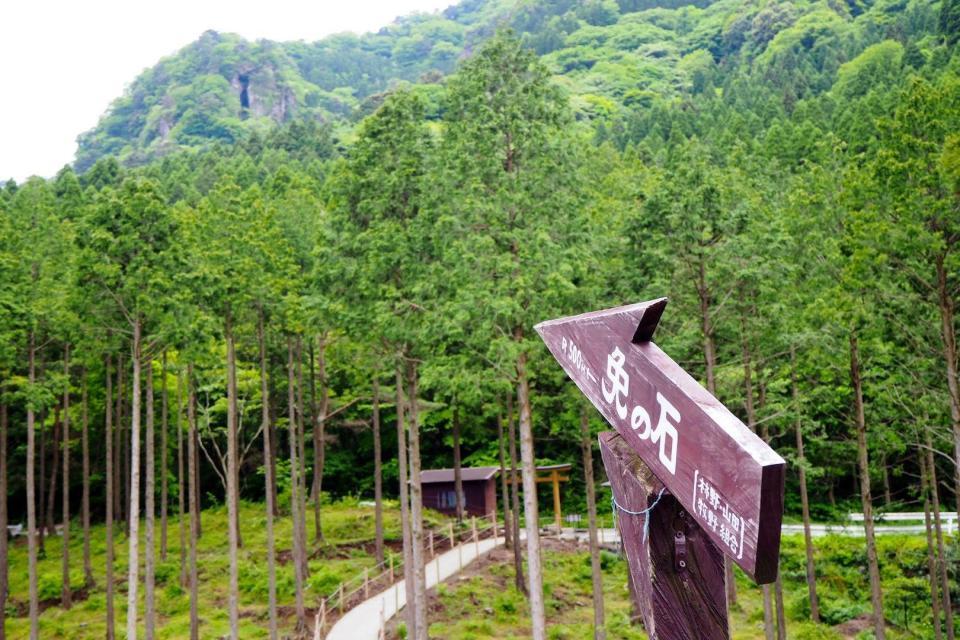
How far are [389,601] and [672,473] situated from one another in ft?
65.7

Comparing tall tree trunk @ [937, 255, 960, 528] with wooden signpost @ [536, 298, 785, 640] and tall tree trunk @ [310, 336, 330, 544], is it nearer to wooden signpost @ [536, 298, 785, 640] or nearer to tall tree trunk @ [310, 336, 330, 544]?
wooden signpost @ [536, 298, 785, 640]

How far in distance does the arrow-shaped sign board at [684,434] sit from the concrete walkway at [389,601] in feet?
51.0

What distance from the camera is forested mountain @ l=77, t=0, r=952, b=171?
92.9 metres

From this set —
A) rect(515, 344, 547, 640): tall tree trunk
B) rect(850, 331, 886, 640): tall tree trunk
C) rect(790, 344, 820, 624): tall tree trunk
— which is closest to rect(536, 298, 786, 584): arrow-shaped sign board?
→ rect(515, 344, 547, 640): tall tree trunk

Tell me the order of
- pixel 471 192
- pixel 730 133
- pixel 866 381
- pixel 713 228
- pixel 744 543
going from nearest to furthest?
pixel 744 543 → pixel 471 192 → pixel 713 228 → pixel 866 381 → pixel 730 133

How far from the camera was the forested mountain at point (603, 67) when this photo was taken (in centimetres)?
9288

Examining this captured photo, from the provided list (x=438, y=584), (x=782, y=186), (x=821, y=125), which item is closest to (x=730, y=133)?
(x=821, y=125)

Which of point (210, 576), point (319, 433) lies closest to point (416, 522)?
point (319, 433)

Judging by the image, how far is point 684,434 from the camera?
11.7 ft

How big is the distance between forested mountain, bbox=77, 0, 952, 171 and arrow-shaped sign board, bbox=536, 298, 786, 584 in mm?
70396

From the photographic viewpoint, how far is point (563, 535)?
97.7 feet

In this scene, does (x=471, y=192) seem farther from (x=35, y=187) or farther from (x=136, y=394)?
(x=35, y=187)

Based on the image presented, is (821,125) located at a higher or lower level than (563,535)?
higher

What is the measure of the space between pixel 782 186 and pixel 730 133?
2063 centimetres
